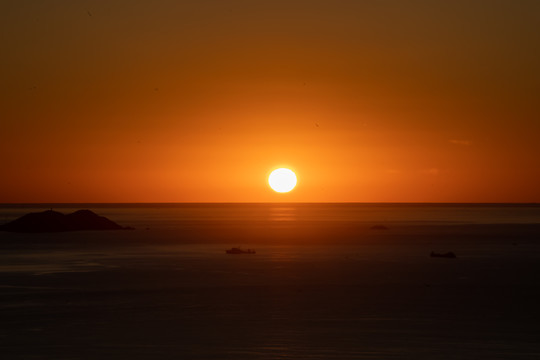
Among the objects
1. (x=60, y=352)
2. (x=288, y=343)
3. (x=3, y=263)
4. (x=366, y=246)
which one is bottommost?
(x=60, y=352)

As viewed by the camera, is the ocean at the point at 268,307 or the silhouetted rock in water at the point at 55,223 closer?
the ocean at the point at 268,307

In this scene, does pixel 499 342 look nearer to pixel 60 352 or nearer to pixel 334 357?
pixel 334 357

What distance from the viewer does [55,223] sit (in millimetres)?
127500

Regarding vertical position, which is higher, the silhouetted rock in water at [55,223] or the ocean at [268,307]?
the silhouetted rock in water at [55,223]

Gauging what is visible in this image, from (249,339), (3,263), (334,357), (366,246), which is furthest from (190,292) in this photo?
(366,246)

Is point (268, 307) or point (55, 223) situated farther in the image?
point (55, 223)

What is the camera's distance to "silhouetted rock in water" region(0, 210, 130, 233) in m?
125

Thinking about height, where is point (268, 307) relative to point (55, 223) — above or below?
below

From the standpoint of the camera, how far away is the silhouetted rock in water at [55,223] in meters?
125

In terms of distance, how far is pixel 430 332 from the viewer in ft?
98.7

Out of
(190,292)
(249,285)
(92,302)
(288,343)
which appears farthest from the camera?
(249,285)

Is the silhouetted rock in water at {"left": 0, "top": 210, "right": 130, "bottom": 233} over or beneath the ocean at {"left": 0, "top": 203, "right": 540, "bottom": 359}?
over

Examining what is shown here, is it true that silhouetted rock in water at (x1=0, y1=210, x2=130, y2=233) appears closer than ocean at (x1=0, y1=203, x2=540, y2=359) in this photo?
No

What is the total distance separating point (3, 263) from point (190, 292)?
80.1ft
